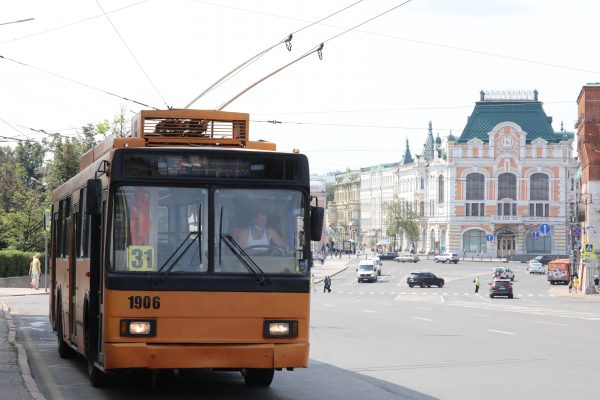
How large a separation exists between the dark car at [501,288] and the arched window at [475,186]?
90.1 metres

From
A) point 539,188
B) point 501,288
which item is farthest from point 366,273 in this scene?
point 539,188

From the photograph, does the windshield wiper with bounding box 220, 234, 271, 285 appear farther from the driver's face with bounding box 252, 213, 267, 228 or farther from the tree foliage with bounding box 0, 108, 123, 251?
the tree foliage with bounding box 0, 108, 123, 251

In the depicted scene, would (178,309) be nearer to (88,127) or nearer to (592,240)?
(88,127)

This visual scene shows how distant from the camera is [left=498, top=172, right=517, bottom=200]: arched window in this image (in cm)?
16650

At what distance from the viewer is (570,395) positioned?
1515 centimetres

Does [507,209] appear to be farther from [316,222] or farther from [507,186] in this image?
[316,222]

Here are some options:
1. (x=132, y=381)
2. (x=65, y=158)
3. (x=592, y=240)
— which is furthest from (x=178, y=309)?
(x=592, y=240)

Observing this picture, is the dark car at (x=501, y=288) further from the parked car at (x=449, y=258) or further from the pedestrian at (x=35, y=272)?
the parked car at (x=449, y=258)

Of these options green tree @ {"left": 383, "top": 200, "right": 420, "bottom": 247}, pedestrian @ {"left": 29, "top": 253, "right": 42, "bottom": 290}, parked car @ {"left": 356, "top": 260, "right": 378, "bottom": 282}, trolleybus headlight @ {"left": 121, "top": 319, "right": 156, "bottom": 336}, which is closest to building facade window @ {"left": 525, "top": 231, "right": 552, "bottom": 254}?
green tree @ {"left": 383, "top": 200, "right": 420, "bottom": 247}

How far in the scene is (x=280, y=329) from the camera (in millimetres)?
13391

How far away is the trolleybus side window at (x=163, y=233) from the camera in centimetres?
1327

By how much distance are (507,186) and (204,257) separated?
156 metres

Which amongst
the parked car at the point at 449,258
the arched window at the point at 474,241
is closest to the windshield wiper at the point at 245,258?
the parked car at the point at 449,258

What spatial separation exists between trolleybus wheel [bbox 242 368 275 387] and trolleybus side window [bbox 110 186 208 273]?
2.33 m
